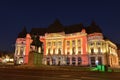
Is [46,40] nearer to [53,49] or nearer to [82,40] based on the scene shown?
[53,49]

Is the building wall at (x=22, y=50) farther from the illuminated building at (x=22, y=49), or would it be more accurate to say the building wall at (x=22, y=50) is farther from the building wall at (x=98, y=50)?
the building wall at (x=98, y=50)

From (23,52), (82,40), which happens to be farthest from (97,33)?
(23,52)

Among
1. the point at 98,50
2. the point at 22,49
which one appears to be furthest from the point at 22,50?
the point at 98,50

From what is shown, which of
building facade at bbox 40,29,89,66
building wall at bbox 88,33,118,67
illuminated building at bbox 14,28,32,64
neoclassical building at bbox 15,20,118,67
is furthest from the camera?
illuminated building at bbox 14,28,32,64

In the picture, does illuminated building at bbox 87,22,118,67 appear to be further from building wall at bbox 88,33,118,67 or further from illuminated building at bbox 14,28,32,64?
illuminated building at bbox 14,28,32,64

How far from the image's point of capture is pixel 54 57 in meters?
75.2

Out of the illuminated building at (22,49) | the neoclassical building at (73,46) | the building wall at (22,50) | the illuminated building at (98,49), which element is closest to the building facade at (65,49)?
the neoclassical building at (73,46)

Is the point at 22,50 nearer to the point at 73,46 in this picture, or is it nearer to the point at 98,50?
the point at 73,46

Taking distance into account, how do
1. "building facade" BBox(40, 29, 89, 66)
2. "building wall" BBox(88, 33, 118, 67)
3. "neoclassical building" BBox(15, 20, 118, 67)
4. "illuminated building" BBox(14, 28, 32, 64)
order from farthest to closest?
1. "illuminated building" BBox(14, 28, 32, 64)
2. "building facade" BBox(40, 29, 89, 66)
3. "neoclassical building" BBox(15, 20, 118, 67)
4. "building wall" BBox(88, 33, 118, 67)

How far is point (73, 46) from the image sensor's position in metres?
74.0

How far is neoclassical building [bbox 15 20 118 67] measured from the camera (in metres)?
66.5

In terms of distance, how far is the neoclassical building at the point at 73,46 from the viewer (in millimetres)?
66500

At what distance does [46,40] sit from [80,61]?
21376 millimetres

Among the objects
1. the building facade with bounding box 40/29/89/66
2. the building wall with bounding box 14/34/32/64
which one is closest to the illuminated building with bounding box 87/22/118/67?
the building facade with bounding box 40/29/89/66
